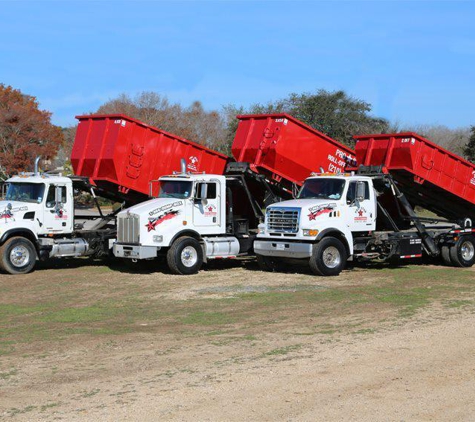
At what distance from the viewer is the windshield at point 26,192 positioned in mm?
21219

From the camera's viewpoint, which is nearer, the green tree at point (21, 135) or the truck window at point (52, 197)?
the truck window at point (52, 197)

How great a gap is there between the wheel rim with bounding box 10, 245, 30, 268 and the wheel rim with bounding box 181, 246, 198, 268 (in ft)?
13.2

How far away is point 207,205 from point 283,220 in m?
2.33

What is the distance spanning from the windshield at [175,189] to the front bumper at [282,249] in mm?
2247

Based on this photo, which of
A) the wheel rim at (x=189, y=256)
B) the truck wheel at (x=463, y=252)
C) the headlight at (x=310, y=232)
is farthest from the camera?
the truck wheel at (x=463, y=252)

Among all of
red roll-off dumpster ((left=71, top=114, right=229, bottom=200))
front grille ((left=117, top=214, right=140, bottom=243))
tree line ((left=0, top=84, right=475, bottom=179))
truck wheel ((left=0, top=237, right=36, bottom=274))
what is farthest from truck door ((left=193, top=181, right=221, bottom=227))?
tree line ((left=0, top=84, right=475, bottom=179))

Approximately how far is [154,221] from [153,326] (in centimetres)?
719

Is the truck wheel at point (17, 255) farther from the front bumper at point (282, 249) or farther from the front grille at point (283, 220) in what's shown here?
the front grille at point (283, 220)

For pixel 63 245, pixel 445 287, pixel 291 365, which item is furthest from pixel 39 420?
pixel 63 245

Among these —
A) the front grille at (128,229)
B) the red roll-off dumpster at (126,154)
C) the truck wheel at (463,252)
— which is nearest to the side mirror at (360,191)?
the truck wheel at (463,252)

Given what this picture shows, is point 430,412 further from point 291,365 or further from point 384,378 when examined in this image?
point 291,365

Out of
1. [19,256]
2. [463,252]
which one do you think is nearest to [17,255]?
[19,256]

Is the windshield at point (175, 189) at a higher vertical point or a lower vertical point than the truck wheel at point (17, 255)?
higher

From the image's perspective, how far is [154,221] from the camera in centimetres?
2005
